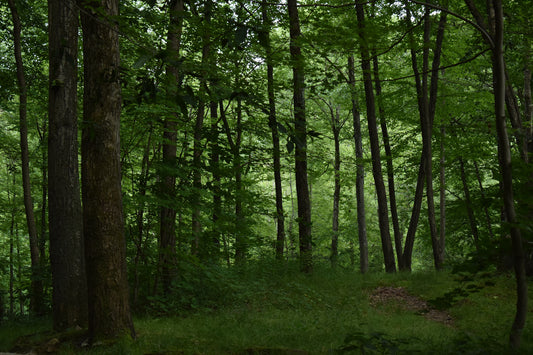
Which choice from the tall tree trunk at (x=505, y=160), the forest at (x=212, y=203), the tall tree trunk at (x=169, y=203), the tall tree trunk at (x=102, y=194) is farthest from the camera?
the tall tree trunk at (x=169, y=203)

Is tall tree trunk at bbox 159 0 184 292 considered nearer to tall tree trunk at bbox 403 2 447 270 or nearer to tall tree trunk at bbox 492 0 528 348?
tall tree trunk at bbox 492 0 528 348

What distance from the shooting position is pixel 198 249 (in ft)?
32.1

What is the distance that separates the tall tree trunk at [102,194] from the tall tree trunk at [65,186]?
204cm

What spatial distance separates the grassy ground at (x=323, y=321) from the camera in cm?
486

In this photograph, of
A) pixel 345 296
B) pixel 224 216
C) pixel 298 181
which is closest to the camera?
pixel 224 216

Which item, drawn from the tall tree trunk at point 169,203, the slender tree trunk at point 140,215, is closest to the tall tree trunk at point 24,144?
the slender tree trunk at point 140,215

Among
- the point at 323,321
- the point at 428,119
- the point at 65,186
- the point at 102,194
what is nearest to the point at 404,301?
the point at 323,321

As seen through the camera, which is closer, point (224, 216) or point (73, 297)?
point (73, 297)

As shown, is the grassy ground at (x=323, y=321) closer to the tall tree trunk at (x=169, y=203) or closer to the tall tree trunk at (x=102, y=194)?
the tall tree trunk at (x=102, y=194)

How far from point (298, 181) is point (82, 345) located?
23.8 feet

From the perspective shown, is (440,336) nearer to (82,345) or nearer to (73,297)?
(82,345)

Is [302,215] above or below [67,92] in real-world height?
below

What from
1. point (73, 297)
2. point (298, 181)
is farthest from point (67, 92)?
point (298, 181)

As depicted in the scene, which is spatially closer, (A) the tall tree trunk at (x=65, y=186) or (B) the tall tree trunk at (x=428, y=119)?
(A) the tall tree trunk at (x=65, y=186)
